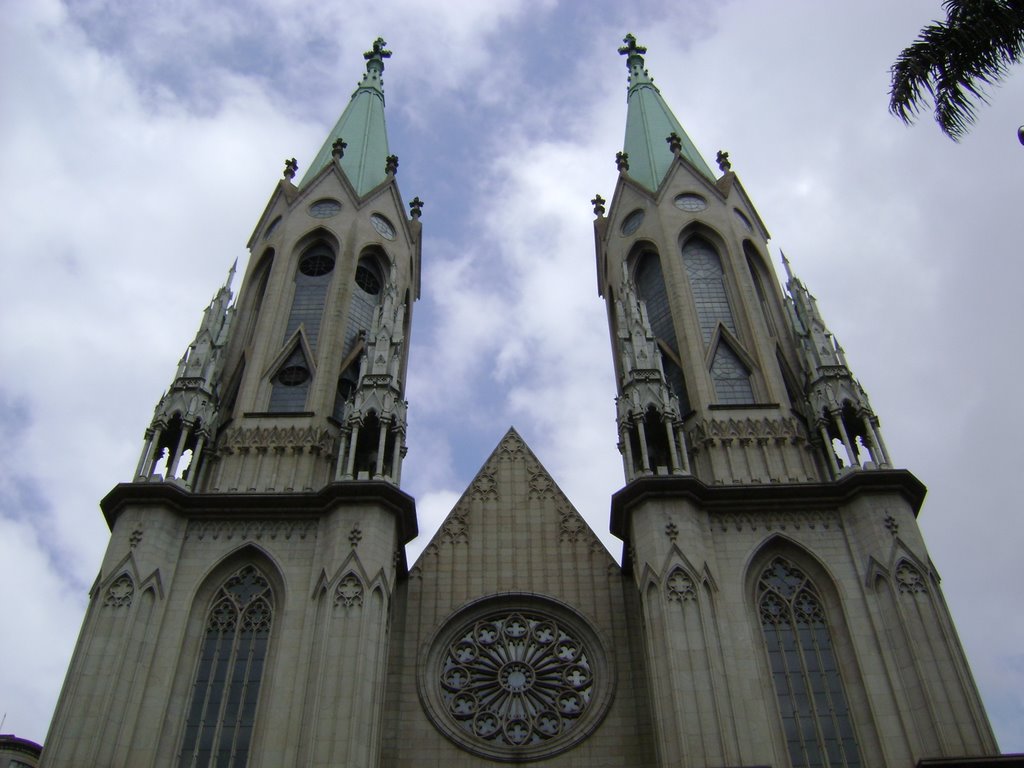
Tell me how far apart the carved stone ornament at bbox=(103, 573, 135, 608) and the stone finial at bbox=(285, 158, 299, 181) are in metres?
16.1

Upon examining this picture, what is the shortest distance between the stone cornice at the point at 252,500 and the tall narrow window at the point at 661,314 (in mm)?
7310

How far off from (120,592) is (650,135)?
22.8m

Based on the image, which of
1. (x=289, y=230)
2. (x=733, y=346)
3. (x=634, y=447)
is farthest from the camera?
(x=289, y=230)

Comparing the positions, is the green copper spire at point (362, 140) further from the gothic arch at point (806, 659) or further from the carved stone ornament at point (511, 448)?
the gothic arch at point (806, 659)

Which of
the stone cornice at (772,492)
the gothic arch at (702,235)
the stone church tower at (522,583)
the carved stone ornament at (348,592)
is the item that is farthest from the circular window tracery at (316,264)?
the stone cornice at (772,492)

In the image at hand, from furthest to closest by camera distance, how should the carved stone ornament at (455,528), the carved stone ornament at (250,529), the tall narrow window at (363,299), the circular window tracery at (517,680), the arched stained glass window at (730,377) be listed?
the tall narrow window at (363,299)
the arched stained glass window at (730,377)
the carved stone ornament at (455,528)
the carved stone ornament at (250,529)
the circular window tracery at (517,680)

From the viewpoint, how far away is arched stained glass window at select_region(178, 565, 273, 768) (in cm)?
1756

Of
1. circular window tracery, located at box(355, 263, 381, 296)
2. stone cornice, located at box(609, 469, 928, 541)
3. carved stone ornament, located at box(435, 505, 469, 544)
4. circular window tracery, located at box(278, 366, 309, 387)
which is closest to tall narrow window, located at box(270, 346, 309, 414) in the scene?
circular window tracery, located at box(278, 366, 309, 387)

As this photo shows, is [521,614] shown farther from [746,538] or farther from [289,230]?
[289,230]

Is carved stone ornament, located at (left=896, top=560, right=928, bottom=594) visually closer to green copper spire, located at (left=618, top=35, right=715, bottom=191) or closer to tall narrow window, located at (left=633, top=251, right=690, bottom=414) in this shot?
tall narrow window, located at (left=633, top=251, right=690, bottom=414)

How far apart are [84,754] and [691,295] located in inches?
676

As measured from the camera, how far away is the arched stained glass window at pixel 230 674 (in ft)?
57.6

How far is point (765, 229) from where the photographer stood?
30.6 metres

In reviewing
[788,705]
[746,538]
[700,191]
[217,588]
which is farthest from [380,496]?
[700,191]
